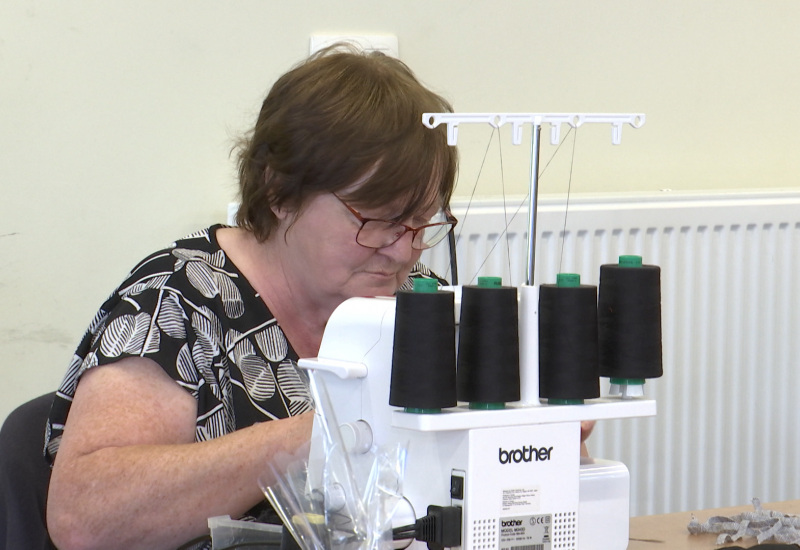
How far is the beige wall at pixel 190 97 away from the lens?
1875 mm

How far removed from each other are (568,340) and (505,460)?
0.11 metres

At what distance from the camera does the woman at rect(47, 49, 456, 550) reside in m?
1.09

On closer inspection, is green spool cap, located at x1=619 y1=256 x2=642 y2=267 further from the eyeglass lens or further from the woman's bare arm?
the eyeglass lens

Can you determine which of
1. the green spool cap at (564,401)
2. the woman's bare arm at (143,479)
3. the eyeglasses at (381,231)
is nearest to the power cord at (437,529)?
the green spool cap at (564,401)

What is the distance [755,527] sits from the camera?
3.81 ft

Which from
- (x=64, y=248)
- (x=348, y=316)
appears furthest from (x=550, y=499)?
(x=64, y=248)

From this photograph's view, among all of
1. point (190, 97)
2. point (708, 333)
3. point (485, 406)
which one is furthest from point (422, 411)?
point (708, 333)

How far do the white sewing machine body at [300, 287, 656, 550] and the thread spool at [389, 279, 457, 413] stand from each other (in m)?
0.02

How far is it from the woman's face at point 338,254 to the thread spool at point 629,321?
0.50 meters

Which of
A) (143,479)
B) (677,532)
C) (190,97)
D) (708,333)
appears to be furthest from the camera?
(708,333)

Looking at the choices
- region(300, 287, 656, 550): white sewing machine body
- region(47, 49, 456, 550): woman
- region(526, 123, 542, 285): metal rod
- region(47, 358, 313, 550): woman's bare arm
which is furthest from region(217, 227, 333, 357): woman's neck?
region(526, 123, 542, 285): metal rod

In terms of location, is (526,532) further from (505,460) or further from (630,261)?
(630,261)

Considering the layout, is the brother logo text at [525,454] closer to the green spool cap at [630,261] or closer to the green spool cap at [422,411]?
the green spool cap at [422,411]

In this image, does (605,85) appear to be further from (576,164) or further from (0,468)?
(0,468)
